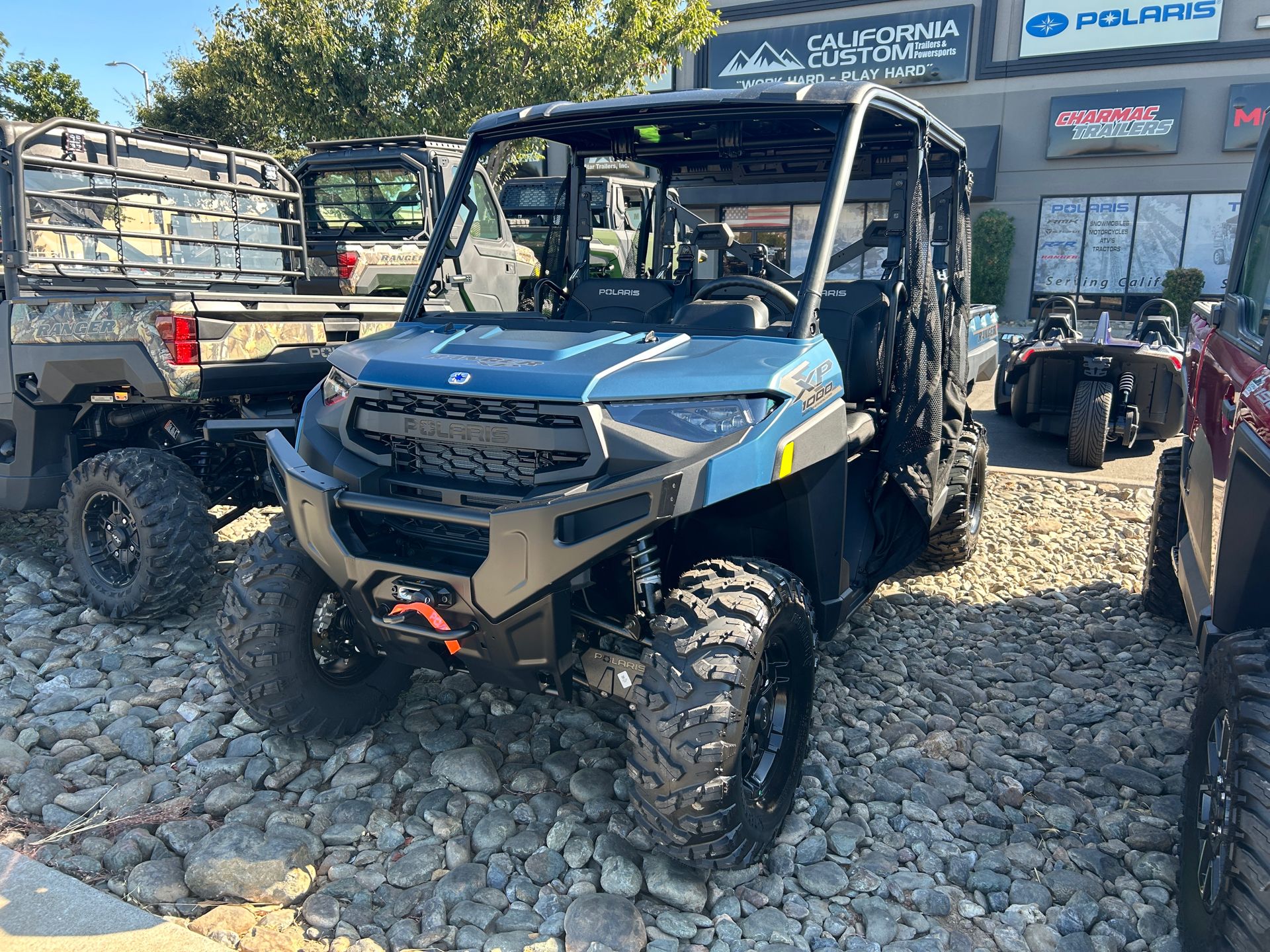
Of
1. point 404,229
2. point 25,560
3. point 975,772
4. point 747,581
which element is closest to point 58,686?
point 25,560

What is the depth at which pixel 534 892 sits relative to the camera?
9.17ft

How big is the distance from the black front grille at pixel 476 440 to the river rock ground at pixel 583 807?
45.1 inches

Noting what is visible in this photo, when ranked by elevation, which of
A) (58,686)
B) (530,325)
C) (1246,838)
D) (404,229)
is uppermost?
(404,229)

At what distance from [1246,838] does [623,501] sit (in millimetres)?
1606

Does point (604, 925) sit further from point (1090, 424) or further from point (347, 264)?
point (1090, 424)

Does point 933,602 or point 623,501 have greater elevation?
point 623,501

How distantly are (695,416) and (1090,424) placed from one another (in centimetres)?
675

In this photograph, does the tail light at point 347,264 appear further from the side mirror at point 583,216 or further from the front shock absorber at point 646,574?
the front shock absorber at point 646,574

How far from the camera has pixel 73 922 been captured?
2.52 m

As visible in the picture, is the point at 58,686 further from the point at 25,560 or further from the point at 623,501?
the point at 623,501


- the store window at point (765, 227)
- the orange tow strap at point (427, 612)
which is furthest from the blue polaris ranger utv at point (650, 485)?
the store window at point (765, 227)

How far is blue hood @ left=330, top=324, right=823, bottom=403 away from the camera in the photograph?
274cm

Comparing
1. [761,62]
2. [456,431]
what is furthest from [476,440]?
[761,62]

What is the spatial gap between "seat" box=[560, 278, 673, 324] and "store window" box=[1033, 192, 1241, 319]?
19.0 m
